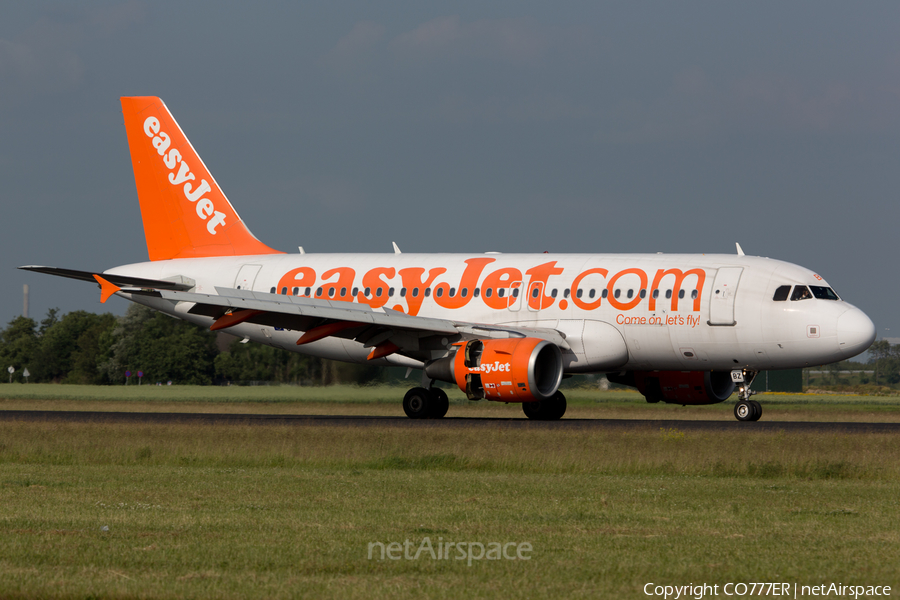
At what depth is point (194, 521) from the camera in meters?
11.0

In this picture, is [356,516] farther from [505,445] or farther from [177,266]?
[177,266]

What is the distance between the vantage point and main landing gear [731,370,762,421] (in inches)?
1001

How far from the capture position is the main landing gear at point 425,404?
27.2 m

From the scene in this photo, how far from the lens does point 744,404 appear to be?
2564 centimetres

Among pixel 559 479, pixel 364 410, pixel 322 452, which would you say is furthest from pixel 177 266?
pixel 559 479

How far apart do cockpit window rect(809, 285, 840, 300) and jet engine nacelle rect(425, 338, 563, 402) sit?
5.69 meters

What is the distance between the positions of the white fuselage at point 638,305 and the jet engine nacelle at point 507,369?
135 centimetres

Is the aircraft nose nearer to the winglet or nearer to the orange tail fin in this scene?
the orange tail fin

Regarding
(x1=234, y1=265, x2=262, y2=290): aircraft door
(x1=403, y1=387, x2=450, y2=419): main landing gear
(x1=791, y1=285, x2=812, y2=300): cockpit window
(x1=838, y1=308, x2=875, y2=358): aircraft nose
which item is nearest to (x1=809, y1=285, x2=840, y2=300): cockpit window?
(x1=791, y1=285, x2=812, y2=300): cockpit window

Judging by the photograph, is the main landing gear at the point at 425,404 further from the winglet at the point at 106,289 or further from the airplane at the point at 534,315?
the winglet at the point at 106,289

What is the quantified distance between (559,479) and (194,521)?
5625 millimetres

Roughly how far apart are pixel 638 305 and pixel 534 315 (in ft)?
8.33

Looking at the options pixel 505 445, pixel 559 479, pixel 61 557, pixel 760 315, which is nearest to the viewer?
pixel 61 557

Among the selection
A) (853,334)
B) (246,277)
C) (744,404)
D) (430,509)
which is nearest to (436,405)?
(744,404)
